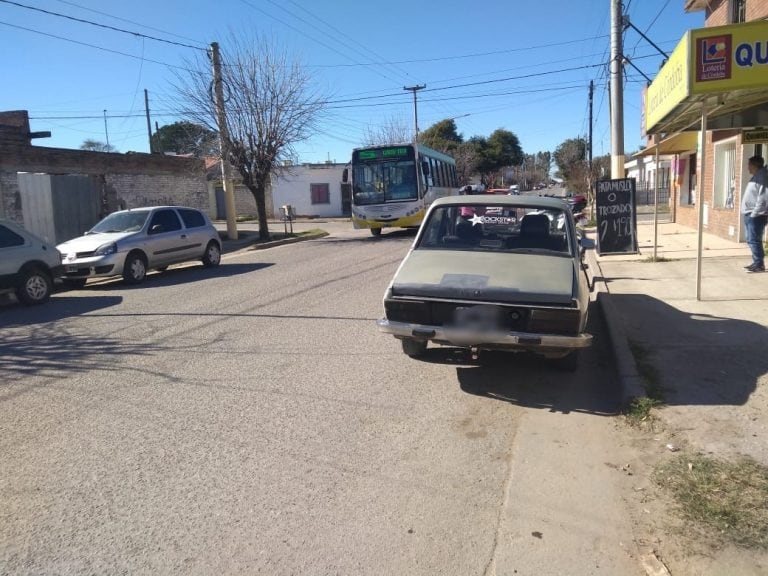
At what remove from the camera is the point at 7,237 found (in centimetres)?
1073

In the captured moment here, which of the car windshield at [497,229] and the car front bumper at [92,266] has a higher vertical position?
the car windshield at [497,229]

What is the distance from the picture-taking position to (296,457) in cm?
442

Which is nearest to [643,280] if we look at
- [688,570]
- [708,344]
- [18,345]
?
[708,344]

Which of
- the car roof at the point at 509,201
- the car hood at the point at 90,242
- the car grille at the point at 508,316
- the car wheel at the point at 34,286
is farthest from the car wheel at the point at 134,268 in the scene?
the car grille at the point at 508,316

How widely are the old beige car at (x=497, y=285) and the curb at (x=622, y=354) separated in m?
0.46

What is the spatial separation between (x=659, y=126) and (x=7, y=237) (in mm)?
11118

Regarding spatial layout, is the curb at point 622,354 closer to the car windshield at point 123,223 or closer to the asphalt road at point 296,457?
the asphalt road at point 296,457

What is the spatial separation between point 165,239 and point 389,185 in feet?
35.9

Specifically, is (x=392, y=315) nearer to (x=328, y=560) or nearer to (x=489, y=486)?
(x=489, y=486)

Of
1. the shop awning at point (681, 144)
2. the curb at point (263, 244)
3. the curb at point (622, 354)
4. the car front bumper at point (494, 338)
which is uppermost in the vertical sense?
the shop awning at point (681, 144)

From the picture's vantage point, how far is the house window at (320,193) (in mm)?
46562

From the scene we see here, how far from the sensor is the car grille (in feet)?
17.0

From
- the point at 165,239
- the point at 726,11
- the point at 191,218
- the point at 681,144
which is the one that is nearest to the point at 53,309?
the point at 165,239

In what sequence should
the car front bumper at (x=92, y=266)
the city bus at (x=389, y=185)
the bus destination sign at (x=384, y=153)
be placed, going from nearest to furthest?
the car front bumper at (x=92, y=266)
the bus destination sign at (x=384, y=153)
the city bus at (x=389, y=185)
